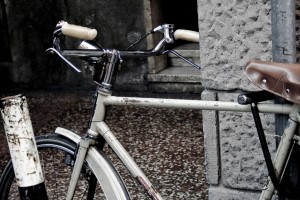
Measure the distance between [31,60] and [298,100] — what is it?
6.41 metres

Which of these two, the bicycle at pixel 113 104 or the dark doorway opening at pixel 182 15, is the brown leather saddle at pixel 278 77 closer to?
the bicycle at pixel 113 104

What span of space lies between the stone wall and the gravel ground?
0.94 metres

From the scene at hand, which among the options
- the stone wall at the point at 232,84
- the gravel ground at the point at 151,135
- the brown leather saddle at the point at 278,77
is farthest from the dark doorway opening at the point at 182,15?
the brown leather saddle at the point at 278,77

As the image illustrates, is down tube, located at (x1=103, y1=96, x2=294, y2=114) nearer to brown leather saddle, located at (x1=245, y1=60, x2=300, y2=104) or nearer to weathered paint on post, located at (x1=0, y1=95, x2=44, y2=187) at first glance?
brown leather saddle, located at (x1=245, y1=60, x2=300, y2=104)

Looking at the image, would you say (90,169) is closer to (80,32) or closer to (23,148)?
(23,148)

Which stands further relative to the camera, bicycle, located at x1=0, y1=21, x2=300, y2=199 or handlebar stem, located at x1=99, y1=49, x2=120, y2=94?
handlebar stem, located at x1=99, y1=49, x2=120, y2=94

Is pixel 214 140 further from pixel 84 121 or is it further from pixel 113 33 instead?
pixel 113 33

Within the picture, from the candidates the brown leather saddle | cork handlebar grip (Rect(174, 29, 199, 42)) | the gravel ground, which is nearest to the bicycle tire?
cork handlebar grip (Rect(174, 29, 199, 42))

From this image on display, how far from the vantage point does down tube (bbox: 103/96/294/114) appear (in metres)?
2.81

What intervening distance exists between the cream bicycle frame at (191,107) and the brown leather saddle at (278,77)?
77 mm

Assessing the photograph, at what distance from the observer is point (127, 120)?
6945mm

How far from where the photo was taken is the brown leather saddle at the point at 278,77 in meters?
2.69

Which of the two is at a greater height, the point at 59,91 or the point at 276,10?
the point at 276,10

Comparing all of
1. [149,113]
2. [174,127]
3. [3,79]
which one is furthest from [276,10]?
[3,79]
